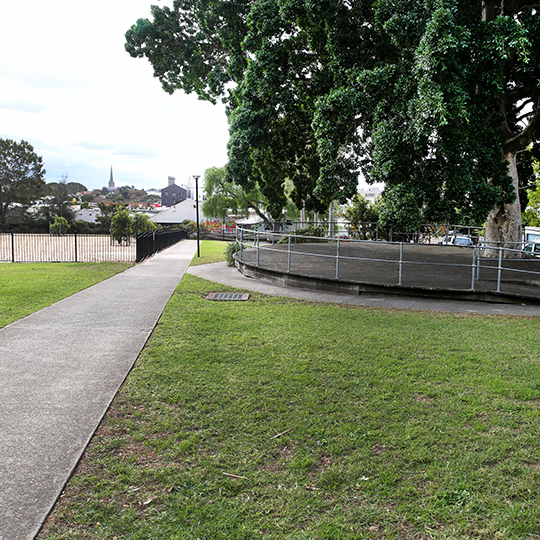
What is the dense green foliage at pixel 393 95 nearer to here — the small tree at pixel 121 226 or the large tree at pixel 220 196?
the small tree at pixel 121 226

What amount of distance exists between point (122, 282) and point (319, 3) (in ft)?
31.8

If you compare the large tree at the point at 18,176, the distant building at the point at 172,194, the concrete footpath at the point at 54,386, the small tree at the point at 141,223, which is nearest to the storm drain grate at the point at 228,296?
the concrete footpath at the point at 54,386

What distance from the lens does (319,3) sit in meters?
12.5

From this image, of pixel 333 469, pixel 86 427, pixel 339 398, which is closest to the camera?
pixel 333 469

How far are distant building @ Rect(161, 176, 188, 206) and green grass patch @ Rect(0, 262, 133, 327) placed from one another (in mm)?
112498

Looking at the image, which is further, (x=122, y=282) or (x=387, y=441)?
(x=122, y=282)

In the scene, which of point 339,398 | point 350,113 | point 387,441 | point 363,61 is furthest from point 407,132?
point 387,441

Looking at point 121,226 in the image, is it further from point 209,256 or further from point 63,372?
point 63,372

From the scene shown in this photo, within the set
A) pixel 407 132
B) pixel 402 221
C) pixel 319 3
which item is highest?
pixel 319 3

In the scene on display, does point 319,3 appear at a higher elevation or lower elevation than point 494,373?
higher

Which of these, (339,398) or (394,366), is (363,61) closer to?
(394,366)

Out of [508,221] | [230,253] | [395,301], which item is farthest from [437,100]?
[230,253]

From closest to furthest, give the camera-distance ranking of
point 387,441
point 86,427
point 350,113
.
Answer: point 387,441, point 86,427, point 350,113

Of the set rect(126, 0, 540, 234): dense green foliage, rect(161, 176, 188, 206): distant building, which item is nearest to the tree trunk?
rect(126, 0, 540, 234): dense green foliage
